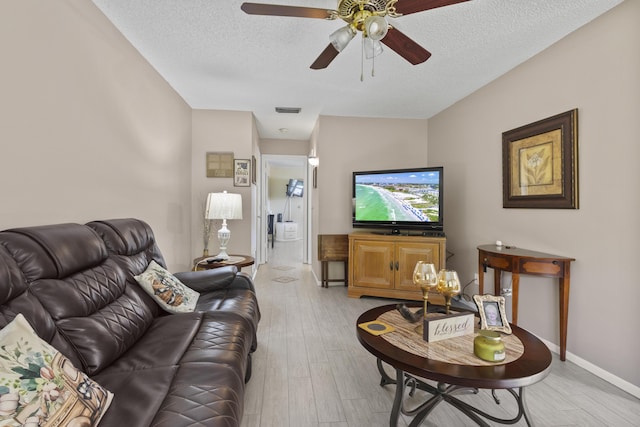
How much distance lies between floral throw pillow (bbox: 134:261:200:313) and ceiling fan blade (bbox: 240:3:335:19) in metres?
1.69

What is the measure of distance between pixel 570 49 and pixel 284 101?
2.83 meters

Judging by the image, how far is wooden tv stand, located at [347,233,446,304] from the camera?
3576 mm

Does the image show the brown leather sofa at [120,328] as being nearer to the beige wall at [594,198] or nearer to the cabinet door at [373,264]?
the cabinet door at [373,264]

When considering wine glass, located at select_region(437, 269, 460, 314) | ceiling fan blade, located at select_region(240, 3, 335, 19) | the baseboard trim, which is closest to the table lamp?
ceiling fan blade, located at select_region(240, 3, 335, 19)

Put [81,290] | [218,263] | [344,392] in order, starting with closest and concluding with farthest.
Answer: [81,290], [344,392], [218,263]

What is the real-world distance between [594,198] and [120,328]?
10.2 feet

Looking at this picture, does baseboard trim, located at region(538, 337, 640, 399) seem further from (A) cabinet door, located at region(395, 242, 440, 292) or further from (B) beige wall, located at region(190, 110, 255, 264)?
(B) beige wall, located at region(190, 110, 255, 264)

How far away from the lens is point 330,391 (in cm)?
192

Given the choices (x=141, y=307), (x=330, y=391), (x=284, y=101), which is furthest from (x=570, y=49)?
(x=141, y=307)

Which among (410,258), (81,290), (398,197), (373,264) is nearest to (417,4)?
(81,290)

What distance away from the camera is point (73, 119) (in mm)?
1824

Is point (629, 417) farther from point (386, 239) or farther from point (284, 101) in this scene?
point (284, 101)

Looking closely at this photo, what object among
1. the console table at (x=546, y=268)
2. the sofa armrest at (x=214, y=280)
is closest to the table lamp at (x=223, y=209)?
the sofa armrest at (x=214, y=280)

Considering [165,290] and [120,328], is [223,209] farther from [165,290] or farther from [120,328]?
[120,328]
